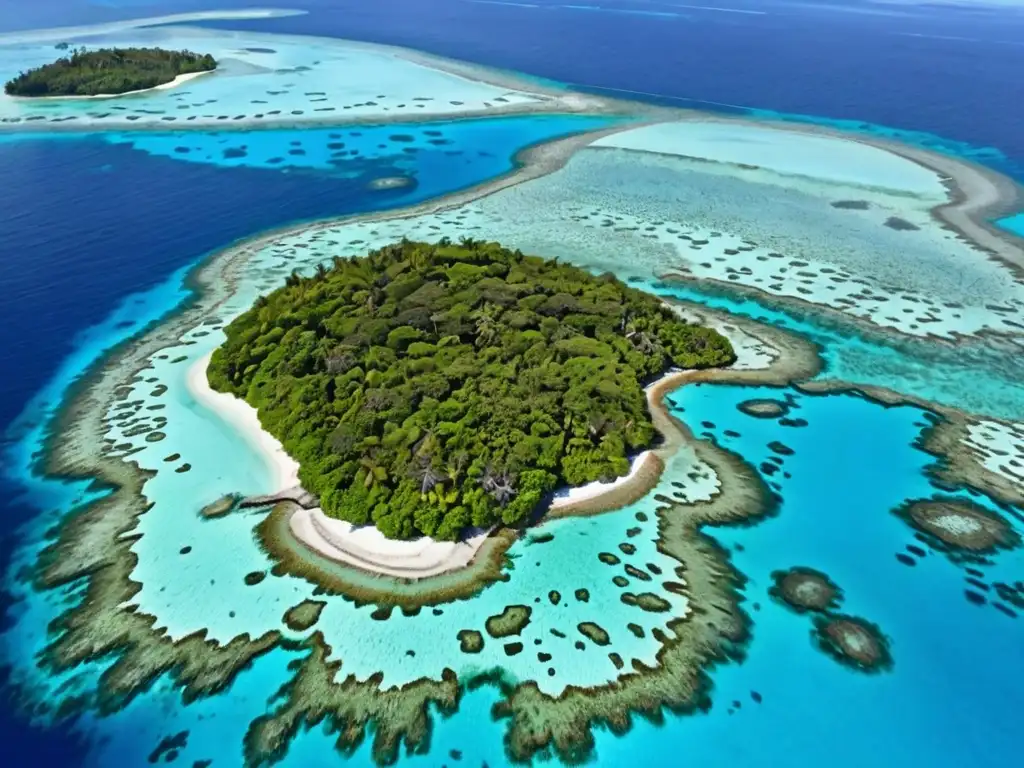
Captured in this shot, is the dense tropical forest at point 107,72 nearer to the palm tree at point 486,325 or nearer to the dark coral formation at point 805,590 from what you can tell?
the palm tree at point 486,325

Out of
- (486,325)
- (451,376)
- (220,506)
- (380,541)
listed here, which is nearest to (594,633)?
(380,541)

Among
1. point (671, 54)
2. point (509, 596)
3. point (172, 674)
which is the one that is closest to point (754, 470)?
point (509, 596)

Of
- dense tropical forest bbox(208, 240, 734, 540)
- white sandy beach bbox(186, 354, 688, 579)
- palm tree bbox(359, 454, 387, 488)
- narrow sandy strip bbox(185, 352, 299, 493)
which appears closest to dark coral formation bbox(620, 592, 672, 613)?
white sandy beach bbox(186, 354, 688, 579)

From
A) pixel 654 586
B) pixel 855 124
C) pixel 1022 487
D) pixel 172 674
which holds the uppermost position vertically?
pixel 855 124

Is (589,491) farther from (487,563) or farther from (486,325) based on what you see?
(486,325)

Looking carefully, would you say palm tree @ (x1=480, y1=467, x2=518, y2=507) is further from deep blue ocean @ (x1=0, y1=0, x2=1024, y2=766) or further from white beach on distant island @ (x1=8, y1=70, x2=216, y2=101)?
white beach on distant island @ (x1=8, y1=70, x2=216, y2=101)

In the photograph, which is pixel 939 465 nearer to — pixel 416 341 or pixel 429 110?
pixel 416 341
